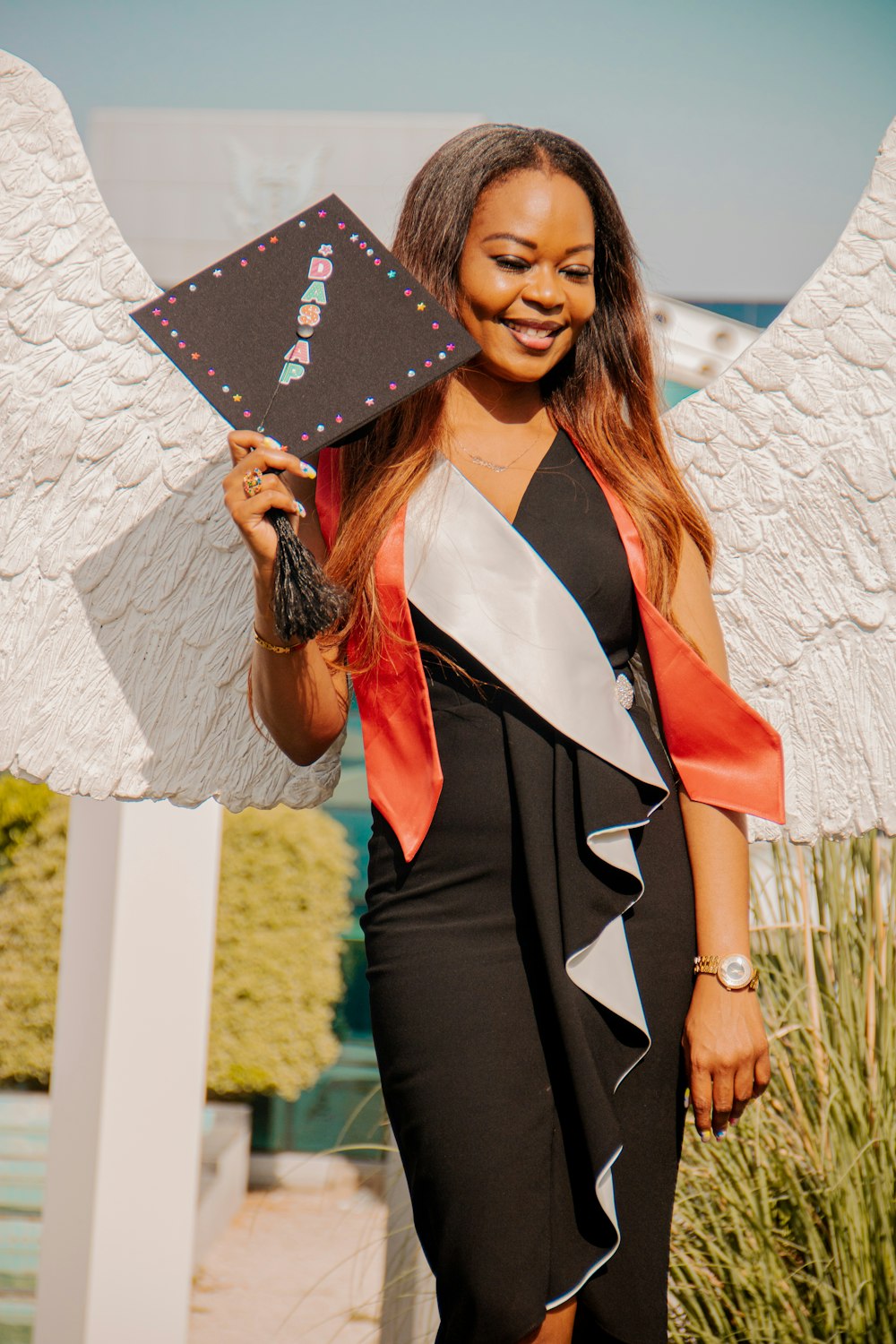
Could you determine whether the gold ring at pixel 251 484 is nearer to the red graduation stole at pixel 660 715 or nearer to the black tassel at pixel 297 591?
the black tassel at pixel 297 591

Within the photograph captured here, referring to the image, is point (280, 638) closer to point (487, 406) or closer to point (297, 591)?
point (297, 591)

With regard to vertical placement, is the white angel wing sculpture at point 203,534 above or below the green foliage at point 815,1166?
above

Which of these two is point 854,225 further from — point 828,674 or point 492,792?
point 492,792

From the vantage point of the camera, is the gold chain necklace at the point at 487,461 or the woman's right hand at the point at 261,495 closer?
the woman's right hand at the point at 261,495

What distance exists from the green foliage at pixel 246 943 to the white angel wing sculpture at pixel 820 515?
3853 mm

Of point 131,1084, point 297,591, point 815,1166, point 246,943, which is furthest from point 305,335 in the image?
point 246,943

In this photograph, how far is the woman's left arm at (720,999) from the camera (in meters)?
1.51

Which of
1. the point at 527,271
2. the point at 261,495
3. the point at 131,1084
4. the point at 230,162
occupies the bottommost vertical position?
the point at 131,1084

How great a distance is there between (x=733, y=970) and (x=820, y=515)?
2.75ft

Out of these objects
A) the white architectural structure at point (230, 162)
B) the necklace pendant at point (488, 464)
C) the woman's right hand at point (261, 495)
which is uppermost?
the white architectural structure at point (230, 162)

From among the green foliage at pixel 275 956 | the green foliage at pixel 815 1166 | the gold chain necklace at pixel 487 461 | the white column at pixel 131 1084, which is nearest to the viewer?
the gold chain necklace at pixel 487 461

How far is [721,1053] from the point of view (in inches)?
59.3

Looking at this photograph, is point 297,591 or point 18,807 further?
point 18,807

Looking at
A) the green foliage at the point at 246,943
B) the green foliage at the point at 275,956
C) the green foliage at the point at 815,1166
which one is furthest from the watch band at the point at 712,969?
the green foliage at the point at 246,943
